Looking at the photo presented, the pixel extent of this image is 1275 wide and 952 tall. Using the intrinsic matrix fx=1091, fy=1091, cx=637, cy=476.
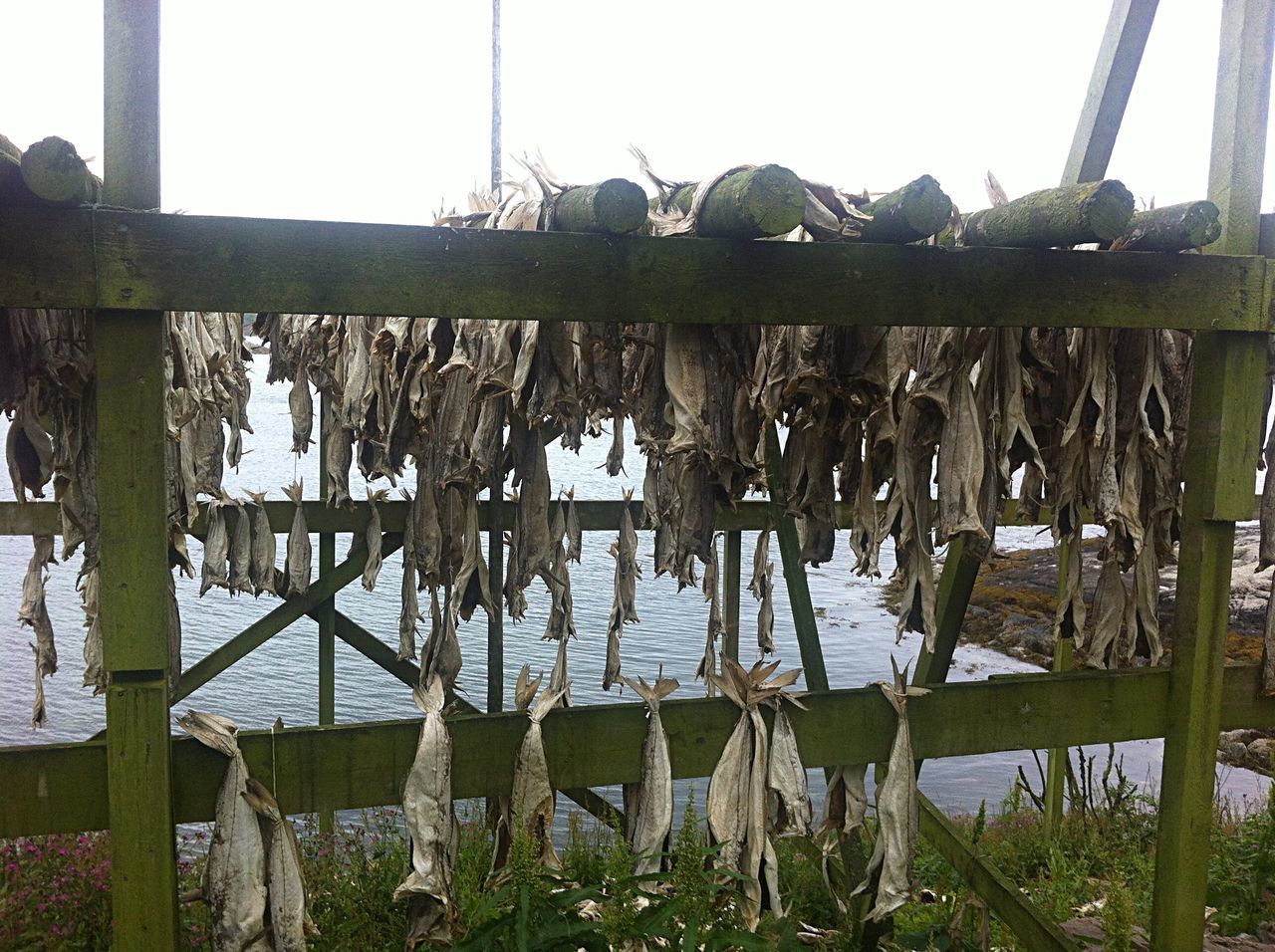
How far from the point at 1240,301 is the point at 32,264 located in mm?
2868

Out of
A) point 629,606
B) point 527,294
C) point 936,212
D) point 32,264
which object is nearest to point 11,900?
point 629,606

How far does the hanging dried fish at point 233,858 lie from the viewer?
7.74 feet

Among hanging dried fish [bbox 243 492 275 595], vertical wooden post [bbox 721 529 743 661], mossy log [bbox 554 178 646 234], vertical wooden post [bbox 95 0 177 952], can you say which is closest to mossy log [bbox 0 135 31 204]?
vertical wooden post [bbox 95 0 177 952]

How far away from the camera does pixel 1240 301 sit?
9.46 ft

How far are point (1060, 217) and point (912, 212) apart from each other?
38 cm

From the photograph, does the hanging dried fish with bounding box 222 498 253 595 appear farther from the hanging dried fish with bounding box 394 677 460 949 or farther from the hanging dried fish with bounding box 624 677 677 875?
the hanging dried fish with bounding box 624 677 677 875

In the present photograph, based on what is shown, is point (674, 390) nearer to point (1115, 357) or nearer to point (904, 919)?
point (1115, 357)

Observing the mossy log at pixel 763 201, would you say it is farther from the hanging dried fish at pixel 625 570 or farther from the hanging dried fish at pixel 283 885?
the hanging dried fish at pixel 625 570

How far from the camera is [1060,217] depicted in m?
2.58

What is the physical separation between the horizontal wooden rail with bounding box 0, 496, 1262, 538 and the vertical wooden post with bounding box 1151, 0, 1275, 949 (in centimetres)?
224

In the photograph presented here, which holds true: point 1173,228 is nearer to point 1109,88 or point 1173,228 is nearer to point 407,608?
point 1109,88

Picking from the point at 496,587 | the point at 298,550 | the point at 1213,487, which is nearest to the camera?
the point at 1213,487

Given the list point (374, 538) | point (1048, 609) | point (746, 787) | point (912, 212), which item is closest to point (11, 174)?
point (912, 212)

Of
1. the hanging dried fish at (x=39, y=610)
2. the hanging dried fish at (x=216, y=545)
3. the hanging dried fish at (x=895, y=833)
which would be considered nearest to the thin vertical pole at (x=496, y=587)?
the hanging dried fish at (x=216, y=545)
